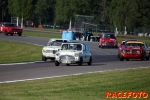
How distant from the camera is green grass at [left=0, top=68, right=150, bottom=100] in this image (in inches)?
607

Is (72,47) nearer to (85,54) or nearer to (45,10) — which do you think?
(85,54)

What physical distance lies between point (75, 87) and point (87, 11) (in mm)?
80415

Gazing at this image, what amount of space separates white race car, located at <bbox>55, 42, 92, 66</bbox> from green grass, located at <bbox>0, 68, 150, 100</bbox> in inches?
255

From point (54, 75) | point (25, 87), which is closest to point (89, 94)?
point (25, 87)

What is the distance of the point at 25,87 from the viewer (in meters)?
17.8

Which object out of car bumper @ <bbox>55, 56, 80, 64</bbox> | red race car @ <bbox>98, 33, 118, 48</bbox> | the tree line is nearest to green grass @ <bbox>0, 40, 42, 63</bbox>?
car bumper @ <bbox>55, 56, 80, 64</bbox>

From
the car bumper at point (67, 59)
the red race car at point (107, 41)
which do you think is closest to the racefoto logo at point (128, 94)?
the car bumper at point (67, 59)

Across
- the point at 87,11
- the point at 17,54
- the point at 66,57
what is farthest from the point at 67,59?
the point at 87,11

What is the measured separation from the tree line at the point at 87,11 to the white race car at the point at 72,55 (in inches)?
2470

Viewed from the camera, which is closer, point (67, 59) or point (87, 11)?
point (67, 59)

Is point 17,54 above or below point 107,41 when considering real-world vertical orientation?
below

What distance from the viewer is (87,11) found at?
97.8 m

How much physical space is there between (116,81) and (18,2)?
8478 centimetres

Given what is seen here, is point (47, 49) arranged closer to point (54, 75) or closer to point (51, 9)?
point (54, 75)
